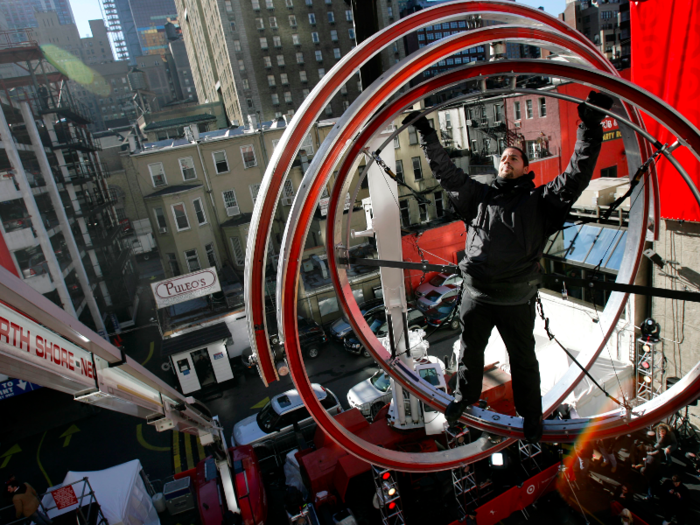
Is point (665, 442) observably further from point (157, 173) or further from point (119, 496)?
point (157, 173)

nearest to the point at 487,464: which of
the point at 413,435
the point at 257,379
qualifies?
the point at 413,435

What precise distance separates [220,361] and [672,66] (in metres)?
21.5

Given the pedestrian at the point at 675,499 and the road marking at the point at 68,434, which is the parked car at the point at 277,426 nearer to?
the road marking at the point at 68,434

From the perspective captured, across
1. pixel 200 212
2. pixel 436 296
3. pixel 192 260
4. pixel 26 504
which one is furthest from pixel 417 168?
pixel 26 504

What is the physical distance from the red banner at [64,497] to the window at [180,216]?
2021 cm

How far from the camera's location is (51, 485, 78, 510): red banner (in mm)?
10109

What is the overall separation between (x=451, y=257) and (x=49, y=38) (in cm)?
14184

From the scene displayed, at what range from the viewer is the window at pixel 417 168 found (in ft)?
109

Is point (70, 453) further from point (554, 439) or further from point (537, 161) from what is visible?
point (537, 161)

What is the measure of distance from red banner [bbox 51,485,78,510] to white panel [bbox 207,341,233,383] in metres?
11.6

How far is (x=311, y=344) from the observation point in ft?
78.2

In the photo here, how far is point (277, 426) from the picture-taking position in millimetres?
15555

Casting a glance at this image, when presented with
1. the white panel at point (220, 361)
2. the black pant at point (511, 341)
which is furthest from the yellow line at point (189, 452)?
the black pant at point (511, 341)

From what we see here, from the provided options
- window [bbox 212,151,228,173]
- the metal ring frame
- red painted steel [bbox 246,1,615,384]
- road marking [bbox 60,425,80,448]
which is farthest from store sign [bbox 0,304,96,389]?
window [bbox 212,151,228,173]
